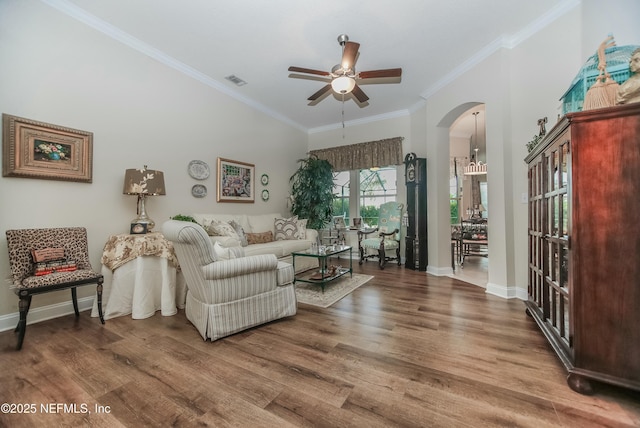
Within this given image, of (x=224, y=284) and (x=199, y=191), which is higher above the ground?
(x=199, y=191)

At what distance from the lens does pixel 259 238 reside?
4.32m

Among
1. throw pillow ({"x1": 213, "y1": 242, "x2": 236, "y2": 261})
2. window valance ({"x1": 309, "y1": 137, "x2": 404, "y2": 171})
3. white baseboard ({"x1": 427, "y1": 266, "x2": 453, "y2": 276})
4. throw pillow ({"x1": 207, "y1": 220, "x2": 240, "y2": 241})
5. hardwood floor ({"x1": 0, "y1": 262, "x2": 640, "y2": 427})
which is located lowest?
hardwood floor ({"x1": 0, "y1": 262, "x2": 640, "y2": 427})

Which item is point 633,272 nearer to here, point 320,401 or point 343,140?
point 320,401

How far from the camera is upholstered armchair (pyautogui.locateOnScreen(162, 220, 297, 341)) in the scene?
2.03 meters

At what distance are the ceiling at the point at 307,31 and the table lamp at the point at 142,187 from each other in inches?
63.7

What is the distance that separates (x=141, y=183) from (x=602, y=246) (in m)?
3.83

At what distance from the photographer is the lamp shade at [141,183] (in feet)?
9.11

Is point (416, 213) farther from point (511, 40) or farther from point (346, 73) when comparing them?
point (346, 73)

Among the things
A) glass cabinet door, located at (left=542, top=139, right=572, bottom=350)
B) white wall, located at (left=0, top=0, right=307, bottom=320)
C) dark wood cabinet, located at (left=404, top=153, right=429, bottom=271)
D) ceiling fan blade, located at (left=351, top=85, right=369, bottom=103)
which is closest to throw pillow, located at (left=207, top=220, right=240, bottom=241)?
white wall, located at (left=0, top=0, right=307, bottom=320)

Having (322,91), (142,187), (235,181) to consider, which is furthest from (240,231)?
(322,91)

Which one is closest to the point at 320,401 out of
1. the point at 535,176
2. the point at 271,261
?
the point at 271,261

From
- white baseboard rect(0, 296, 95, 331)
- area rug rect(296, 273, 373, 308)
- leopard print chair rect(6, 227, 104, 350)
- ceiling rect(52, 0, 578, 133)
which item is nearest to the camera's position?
leopard print chair rect(6, 227, 104, 350)

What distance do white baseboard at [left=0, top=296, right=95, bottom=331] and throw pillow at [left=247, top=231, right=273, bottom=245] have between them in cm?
204

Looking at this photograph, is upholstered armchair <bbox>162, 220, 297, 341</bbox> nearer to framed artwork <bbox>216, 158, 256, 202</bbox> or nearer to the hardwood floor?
the hardwood floor
